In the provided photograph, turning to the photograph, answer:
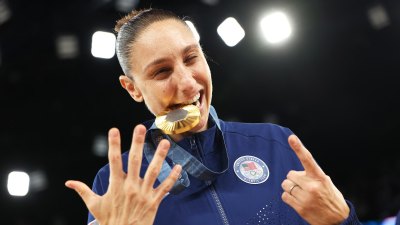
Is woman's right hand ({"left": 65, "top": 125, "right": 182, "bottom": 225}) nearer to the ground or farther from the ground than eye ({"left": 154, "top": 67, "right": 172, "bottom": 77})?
nearer to the ground

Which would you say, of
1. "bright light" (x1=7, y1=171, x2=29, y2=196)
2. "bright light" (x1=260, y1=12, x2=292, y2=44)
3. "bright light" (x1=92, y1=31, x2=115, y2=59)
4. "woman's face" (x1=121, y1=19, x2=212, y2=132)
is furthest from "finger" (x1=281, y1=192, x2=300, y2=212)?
"bright light" (x1=7, y1=171, x2=29, y2=196)

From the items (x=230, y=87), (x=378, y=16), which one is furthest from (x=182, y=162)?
(x=230, y=87)

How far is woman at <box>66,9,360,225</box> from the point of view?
4.27 feet

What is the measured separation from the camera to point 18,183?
5.95 metres

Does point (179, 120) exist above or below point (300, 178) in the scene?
above

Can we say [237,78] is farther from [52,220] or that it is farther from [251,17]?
[52,220]

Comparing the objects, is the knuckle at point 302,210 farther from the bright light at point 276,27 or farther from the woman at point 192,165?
the bright light at point 276,27

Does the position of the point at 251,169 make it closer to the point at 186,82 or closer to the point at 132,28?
the point at 186,82

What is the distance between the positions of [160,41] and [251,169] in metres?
0.52

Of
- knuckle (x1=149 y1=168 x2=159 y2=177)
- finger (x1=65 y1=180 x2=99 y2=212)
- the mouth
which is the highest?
the mouth

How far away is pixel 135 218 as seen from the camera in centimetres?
129

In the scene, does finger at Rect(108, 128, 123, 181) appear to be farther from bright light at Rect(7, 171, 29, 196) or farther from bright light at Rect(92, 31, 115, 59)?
bright light at Rect(7, 171, 29, 196)

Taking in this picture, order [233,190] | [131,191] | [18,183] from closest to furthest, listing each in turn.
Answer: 1. [131,191]
2. [233,190]
3. [18,183]

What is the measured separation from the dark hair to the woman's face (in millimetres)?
29
